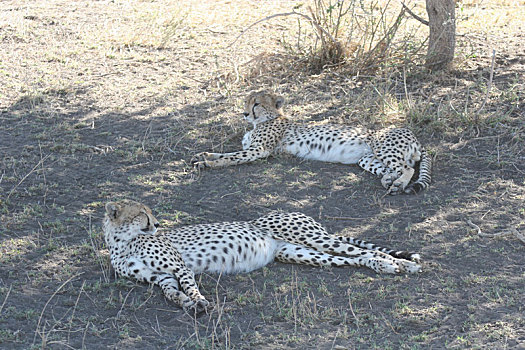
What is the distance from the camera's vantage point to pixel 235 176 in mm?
6133

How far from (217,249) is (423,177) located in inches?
86.1

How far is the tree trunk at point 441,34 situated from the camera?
7.79 metres

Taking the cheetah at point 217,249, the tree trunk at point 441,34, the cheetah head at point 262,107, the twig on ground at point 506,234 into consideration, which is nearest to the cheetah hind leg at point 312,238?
the cheetah at point 217,249

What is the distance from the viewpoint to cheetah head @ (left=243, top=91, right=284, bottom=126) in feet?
23.0

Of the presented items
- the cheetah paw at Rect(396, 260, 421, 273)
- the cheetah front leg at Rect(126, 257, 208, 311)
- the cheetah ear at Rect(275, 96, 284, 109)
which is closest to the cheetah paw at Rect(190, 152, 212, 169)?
the cheetah ear at Rect(275, 96, 284, 109)

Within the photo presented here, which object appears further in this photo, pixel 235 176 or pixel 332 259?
pixel 235 176

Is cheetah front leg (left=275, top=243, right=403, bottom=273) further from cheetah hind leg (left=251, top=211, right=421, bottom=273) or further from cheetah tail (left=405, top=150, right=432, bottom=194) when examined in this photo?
cheetah tail (left=405, top=150, right=432, bottom=194)

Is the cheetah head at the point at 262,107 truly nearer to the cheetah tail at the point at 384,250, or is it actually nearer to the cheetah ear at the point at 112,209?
the cheetah tail at the point at 384,250

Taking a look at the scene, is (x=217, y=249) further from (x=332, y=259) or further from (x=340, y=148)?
(x=340, y=148)

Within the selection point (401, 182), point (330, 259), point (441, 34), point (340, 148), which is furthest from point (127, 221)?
point (441, 34)

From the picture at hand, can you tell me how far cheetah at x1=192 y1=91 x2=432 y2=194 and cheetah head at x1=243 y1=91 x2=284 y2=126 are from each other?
0.03ft

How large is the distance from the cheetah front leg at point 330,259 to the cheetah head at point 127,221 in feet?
3.00

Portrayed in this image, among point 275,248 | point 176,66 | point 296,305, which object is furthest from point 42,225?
point 176,66

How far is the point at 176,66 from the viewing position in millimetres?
8602
